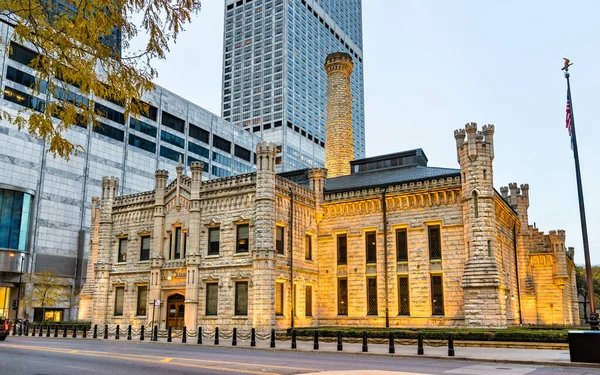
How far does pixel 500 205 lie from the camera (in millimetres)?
37062

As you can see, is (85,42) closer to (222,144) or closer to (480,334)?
(480,334)

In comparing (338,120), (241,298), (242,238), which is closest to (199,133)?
(338,120)

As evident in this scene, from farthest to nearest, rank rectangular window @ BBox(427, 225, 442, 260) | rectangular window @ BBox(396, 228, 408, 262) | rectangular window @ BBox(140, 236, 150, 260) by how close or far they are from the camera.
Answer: rectangular window @ BBox(140, 236, 150, 260) → rectangular window @ BBox(396, 228, 408, 262) → rectangular window @ BBox(427, 225, 442, 260)

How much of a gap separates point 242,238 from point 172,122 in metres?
54.7

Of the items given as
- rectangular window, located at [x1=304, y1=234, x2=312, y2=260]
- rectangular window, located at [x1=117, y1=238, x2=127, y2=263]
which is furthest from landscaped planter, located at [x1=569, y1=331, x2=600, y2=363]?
rectangular window, located at [x1=117, y1=238, x2=127, y2=263]

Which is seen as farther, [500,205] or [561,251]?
[561,251]

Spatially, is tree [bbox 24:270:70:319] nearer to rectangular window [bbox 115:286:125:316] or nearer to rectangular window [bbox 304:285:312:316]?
rectangular window [bbox 115:286:125:316]

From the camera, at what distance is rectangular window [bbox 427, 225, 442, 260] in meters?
36.4

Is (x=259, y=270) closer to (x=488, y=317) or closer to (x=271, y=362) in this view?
(x=488, y=317)

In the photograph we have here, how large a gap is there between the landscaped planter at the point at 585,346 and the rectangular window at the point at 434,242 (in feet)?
56.8

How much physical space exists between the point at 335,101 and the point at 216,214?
22757 mm

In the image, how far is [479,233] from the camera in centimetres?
3303

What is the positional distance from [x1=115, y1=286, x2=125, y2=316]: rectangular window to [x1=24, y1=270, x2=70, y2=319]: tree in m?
18.8

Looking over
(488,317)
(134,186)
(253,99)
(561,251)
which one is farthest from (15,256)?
(253,99)
